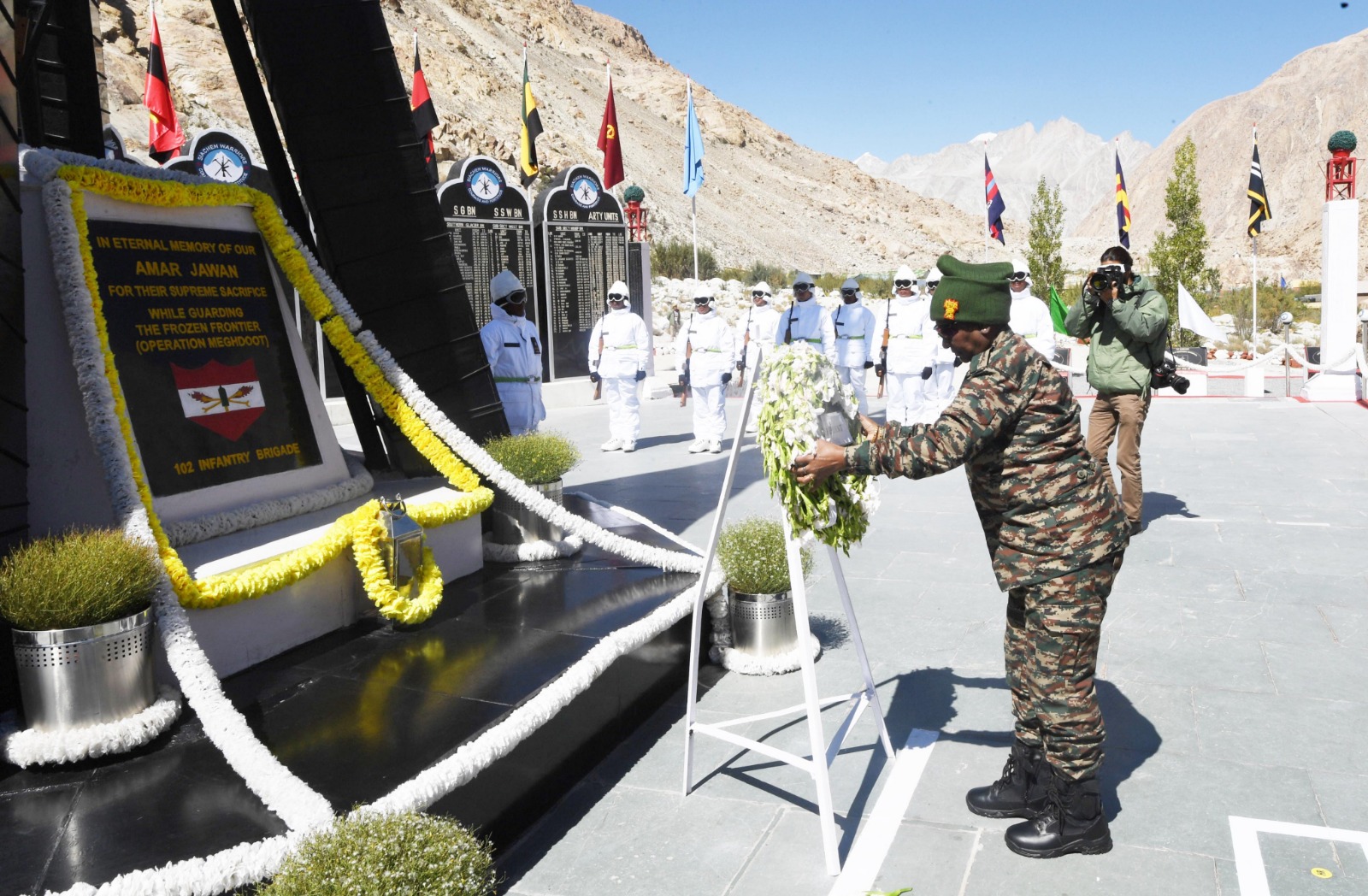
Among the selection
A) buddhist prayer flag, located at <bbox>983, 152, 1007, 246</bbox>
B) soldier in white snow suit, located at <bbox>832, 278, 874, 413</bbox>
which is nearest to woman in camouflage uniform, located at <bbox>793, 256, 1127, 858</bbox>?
soldier in white snow suit, located at <bbox>832, 278, 874, 413</bbox>

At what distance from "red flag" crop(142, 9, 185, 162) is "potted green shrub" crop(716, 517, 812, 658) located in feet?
42.5

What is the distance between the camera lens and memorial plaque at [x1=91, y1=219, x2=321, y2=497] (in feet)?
13.3

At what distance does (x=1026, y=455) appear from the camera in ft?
10.2

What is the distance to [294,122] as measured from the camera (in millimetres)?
5188

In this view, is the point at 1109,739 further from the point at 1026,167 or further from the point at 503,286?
the point at 1026,167

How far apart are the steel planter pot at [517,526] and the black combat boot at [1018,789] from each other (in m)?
2.86

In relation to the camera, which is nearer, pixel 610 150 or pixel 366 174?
pixel 366 174

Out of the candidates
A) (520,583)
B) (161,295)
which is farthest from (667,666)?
(161,295)

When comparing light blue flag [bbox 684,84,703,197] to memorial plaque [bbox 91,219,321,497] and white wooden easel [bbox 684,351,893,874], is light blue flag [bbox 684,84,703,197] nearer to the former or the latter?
memorial plaque [bbox 91,219,321,497]

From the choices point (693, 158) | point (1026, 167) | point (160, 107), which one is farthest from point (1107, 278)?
→ point (1026, 167)

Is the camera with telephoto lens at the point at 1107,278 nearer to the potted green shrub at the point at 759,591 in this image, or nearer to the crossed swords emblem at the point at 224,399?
the potted green shrub at the point at 759,591

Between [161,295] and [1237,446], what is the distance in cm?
1045

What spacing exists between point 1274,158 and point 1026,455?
108173mm

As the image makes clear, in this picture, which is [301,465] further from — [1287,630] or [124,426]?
[1287,630]
